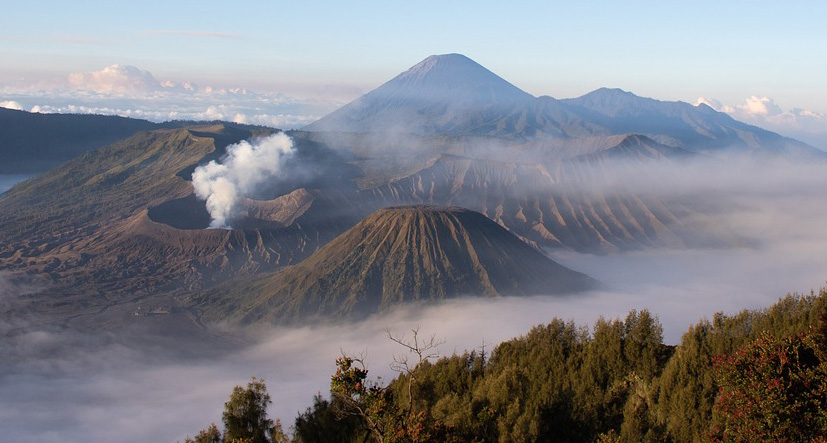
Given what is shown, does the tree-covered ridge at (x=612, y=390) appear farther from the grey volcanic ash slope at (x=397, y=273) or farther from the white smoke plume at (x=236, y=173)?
the white smoke plume at (x=236, y=173)

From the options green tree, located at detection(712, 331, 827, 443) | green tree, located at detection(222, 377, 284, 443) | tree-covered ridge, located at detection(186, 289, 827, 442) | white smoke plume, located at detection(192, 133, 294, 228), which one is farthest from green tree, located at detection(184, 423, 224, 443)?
white smoke plume, located at detection(192, 133, 294, 228)

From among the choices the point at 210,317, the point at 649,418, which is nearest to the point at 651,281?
the point at 210,317

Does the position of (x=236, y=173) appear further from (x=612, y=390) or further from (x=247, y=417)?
(x=612, y=390)

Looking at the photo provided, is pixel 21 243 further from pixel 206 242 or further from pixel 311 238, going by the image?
pixel 311 238

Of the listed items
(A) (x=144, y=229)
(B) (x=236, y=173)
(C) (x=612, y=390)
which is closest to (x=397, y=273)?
(A) (x=144, y=229)

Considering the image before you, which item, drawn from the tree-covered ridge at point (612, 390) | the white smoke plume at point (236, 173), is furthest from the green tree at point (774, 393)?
the white smoke plume at point (236, 173)

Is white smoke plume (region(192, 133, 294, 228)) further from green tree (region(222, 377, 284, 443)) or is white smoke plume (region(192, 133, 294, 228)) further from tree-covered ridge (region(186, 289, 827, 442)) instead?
green tree (region(222, 377, 284, 443))
